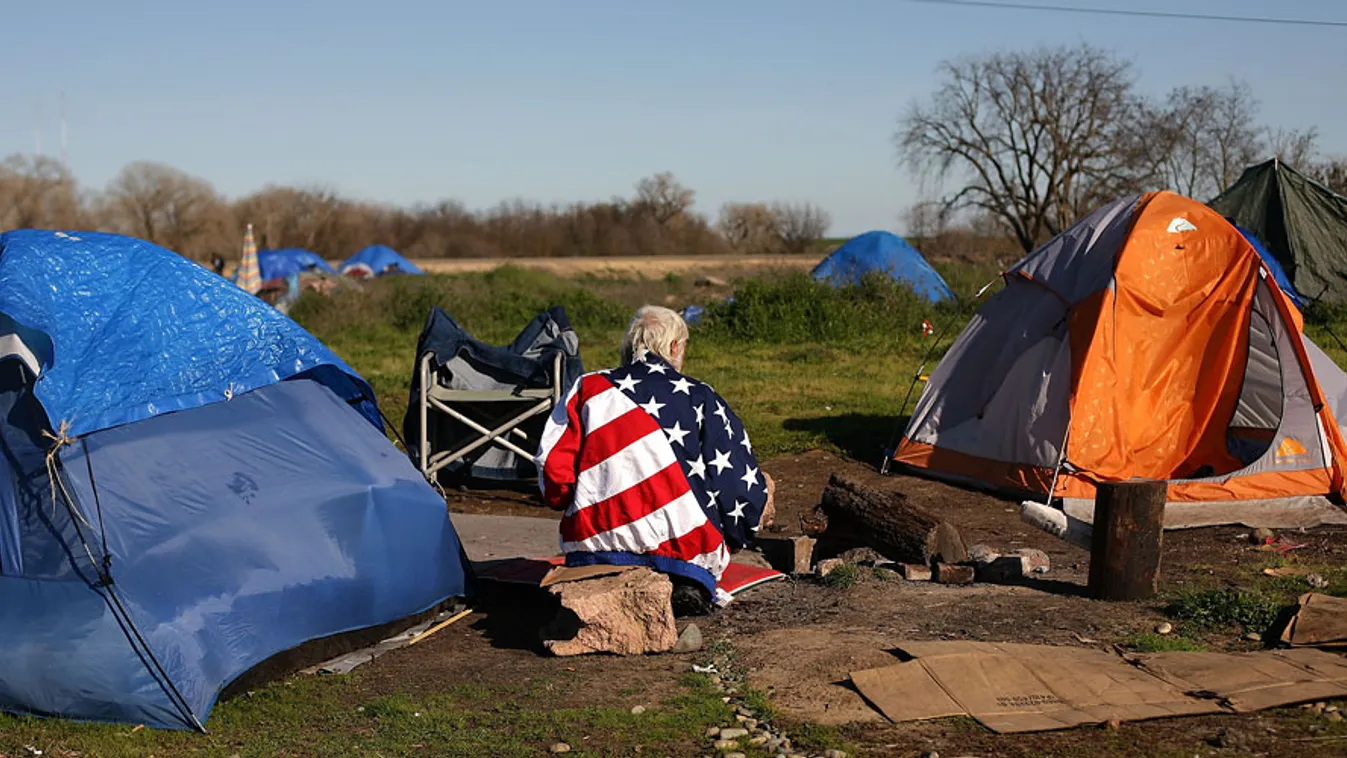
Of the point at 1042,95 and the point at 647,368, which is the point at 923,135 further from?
the point at 647,368

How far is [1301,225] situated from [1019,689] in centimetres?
1582

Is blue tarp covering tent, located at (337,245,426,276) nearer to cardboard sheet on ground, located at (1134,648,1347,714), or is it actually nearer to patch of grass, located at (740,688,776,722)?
patch of grass, located at (740,688,776,722)

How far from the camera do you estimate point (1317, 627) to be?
527cm

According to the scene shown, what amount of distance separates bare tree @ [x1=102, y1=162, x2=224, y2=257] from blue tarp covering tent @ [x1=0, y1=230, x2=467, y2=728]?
56.0 m

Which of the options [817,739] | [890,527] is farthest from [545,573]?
[817,739]

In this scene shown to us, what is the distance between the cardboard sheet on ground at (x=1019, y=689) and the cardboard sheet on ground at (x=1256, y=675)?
3.6 inches

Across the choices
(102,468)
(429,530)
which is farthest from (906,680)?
(102,468)

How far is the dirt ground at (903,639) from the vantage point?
14.0 ft

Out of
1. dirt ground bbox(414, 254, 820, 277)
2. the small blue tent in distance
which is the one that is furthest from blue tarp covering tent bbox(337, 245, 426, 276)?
the small blue tent in distance

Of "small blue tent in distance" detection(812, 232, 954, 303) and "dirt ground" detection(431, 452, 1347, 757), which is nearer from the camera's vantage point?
"dirt ground" detection(431, 452, 1347, 757)

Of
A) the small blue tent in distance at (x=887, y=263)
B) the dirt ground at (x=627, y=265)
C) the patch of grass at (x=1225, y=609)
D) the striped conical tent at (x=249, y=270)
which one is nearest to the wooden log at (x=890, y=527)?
the patch of grass at (x=1225, y=609)

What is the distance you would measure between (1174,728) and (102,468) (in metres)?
3.87

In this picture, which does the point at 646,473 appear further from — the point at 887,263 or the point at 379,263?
the point at 379,263

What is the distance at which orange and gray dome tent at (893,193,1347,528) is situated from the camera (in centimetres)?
896
